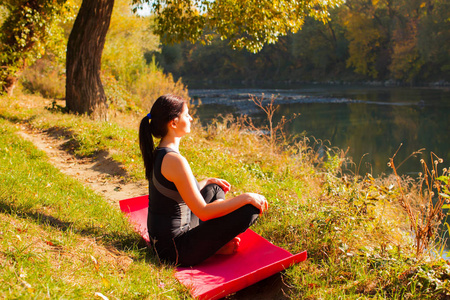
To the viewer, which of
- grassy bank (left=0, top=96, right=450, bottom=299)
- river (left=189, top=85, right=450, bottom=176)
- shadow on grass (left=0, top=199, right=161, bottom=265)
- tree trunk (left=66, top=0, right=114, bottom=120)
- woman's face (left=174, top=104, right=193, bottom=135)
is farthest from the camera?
river (left=189, top=85, right=450, bottom=176)

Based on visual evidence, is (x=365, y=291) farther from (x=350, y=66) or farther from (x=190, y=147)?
(x=350, y=66)

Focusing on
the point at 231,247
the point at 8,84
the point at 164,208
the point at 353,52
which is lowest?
the point at 231,247

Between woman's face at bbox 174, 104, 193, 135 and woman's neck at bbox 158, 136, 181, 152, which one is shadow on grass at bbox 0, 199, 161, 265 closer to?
woman's neck at bbox 158, 136, 181, 152

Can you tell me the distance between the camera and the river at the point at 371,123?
12387 millimetres

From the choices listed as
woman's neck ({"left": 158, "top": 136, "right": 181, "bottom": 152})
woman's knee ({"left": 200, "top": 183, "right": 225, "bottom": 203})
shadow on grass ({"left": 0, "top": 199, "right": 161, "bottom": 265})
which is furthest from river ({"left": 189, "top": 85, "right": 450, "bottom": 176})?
woman's neck ({"left": 158, "top": 136, "right": 181, "bottom": 152})

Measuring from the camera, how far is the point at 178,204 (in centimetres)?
303

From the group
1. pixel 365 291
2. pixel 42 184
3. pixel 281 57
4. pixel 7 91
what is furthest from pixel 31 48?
pixel 281 57

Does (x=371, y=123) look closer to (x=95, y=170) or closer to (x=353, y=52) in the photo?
(x=95, y=170)

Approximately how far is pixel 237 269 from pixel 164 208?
0.71 meters

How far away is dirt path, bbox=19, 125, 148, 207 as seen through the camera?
5.20 m

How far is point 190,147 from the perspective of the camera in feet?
23.6

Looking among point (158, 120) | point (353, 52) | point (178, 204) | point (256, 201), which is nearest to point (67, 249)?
point (178, 204)

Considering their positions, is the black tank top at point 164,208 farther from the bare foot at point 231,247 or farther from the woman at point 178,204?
the bare foot at point 231,247

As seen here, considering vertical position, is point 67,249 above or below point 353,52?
below
